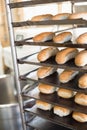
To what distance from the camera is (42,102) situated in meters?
1.33

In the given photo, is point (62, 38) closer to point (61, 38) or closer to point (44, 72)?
point (61, 38)

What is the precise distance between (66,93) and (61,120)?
0.54 feet

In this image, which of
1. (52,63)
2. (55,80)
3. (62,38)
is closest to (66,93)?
(55,80)

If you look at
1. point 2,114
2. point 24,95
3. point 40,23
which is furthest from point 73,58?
point 2,114

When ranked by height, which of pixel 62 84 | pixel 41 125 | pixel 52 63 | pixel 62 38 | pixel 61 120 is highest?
pixel 62 38

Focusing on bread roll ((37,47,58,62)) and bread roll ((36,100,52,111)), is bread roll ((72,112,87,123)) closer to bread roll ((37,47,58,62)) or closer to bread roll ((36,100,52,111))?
bread roll ((36,100,52,111))

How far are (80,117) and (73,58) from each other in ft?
1.11

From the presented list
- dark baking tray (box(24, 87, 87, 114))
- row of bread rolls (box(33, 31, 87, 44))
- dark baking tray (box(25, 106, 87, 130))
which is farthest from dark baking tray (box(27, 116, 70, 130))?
row of bread rolls (box(33, 31, 87, 44))

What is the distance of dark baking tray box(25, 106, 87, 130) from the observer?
3.88 feet

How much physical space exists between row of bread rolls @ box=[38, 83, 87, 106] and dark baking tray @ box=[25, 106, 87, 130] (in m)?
0.13

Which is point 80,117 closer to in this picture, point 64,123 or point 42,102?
point 64,123

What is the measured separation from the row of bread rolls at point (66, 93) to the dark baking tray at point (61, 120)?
13cm

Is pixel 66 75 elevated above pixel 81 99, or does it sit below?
above

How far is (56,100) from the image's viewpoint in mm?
1220
